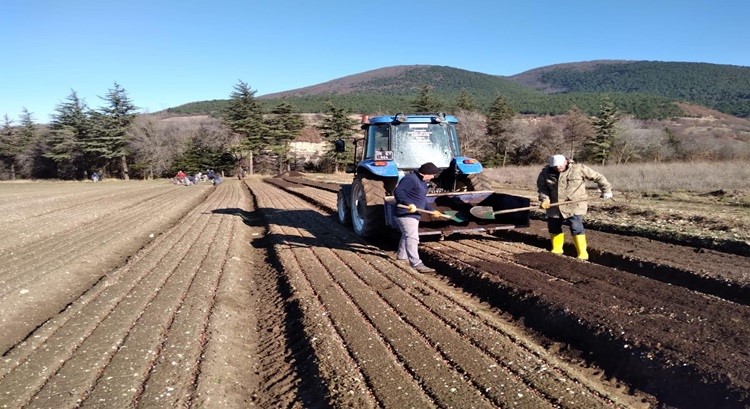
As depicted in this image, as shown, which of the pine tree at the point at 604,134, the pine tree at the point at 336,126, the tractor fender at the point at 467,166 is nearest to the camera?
the tractor fender at the point at 467,166

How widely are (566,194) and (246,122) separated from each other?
45.6 metres

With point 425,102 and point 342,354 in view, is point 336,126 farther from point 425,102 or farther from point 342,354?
point 342,354

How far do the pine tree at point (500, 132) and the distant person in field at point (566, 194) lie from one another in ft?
141

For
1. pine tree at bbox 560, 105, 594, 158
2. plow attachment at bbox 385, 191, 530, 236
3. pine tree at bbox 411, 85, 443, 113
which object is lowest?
plow attachment at bbox 385, 191, 530, 236

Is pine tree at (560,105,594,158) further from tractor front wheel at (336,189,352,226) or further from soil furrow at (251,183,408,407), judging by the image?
soil furrow at (251,183,408,407)

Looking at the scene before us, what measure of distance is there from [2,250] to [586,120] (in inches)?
1842

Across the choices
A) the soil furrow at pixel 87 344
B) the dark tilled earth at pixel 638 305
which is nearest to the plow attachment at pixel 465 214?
the dark tilled earth at pixel 638 305

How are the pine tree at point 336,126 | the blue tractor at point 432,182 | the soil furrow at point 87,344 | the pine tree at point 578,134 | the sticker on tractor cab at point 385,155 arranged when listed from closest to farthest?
the soil furrow at point 87,344 → the blue tractor at point 432,182 → the sticker on tractor cab at point 385,155 → the pine tree at point 578,134 → the pine tree at point 336,126

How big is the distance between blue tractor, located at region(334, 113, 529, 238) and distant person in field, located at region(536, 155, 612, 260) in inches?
16.8

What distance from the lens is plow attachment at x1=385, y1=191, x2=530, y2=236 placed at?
7.37 metres

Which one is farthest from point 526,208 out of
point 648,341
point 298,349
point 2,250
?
point 2,250

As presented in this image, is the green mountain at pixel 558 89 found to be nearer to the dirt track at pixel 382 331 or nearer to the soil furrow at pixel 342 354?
the dirt track at pixel 382 331

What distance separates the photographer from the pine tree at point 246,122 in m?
48.8

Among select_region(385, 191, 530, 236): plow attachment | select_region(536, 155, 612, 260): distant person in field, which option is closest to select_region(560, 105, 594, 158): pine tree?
select_region(385, 191, 530, 236): plow attachment
